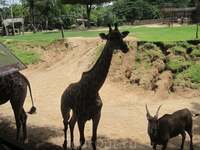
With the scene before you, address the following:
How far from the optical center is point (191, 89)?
1183 cm

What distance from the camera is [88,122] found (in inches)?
363

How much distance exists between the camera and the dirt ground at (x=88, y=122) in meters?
7.04

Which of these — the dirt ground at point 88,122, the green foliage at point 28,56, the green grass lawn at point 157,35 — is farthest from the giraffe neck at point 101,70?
the green foliage at point 28,56

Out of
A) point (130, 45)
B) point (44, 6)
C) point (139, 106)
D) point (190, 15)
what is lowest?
point (139, 106)

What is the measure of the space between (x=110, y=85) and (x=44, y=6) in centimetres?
3490

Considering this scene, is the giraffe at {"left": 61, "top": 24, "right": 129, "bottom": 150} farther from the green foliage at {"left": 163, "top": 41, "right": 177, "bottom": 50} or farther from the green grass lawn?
the green grass lawn

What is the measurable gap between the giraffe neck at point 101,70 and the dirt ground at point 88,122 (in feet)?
8.00

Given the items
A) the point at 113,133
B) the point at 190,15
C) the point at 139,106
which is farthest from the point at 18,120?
the point at 190,15

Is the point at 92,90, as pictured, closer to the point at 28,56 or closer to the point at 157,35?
the point at 157,35

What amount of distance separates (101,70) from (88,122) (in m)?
4.85

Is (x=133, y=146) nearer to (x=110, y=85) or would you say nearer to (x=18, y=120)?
(x=18, y=120)

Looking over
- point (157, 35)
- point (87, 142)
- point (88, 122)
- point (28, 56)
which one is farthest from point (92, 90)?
point (28, 56)

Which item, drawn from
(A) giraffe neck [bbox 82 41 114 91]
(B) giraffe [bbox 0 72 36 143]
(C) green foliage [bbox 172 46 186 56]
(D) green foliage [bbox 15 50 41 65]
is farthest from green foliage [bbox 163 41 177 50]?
(D) green foliage [bbox 15 50 41 65]

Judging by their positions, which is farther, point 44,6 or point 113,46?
point 44,6
